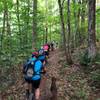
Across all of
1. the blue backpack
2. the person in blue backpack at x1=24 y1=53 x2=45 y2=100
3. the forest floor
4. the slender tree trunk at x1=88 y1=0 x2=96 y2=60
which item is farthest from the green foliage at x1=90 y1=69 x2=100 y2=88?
the blue backpack

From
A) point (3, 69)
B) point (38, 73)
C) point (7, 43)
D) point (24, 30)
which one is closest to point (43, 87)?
point (38, 73)

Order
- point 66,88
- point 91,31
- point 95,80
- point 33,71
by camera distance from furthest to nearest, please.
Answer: point 91,31, point 95,80, point 66,88, point 33,71

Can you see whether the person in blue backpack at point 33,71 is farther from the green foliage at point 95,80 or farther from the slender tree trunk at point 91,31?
the slender tree trunk at point 91,31

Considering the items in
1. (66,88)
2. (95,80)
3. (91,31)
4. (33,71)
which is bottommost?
(66,88)

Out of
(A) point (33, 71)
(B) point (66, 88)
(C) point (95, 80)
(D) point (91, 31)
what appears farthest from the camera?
(D) point (91, 31)

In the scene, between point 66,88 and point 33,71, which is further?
point 66,88

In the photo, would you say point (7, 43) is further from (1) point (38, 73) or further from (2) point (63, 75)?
Result: (1) point (38, 73)

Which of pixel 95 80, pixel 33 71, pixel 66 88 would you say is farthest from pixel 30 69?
pixel 95 80

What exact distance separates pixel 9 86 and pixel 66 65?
435 centimetres

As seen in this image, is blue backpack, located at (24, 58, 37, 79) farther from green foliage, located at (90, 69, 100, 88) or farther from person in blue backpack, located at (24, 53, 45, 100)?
green foliage, located at (90, 69, 100, 88)

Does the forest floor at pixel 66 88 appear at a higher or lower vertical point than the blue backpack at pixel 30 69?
lower

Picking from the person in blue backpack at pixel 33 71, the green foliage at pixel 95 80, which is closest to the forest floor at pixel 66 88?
the green foliage at pixel 95 80

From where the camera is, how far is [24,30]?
18562mm

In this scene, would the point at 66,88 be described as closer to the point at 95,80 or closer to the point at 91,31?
the point at 95,80
